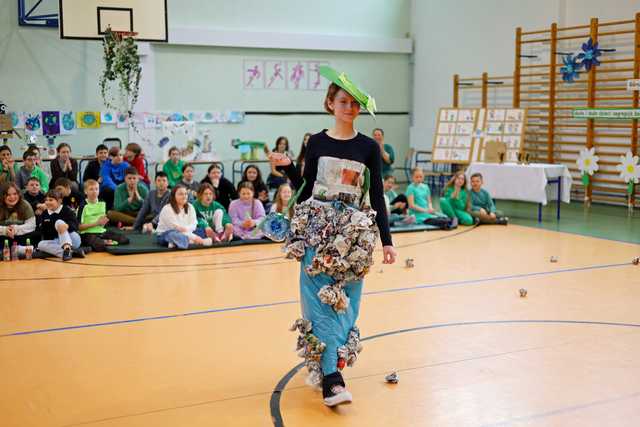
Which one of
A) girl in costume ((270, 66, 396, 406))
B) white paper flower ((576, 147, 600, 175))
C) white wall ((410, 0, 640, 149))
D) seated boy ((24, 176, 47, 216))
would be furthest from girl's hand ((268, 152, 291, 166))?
white wall ((410, 0, 640, 149))

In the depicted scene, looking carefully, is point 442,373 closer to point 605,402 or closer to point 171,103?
point 605,402

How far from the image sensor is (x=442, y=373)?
4168 millimetres

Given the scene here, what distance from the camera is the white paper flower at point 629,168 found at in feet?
38.0

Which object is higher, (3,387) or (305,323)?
(305,323)

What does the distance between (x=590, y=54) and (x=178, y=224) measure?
7.48 m

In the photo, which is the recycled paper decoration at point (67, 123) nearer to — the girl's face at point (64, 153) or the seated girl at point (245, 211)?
the girl's face at point (64, 153)

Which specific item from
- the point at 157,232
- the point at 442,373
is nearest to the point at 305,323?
the point at 442,373

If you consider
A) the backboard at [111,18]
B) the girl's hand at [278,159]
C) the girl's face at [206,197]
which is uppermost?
the backboard at [111,18]

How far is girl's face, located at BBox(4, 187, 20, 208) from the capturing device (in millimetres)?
8039

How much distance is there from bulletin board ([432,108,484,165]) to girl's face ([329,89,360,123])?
413 inches

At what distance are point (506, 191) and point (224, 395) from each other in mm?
8050

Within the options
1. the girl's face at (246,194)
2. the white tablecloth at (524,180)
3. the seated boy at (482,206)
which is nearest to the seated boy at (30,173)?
the girl's face at (246,194)

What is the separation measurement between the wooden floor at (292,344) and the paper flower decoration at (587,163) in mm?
4903

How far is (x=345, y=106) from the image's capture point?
12.2 ft
